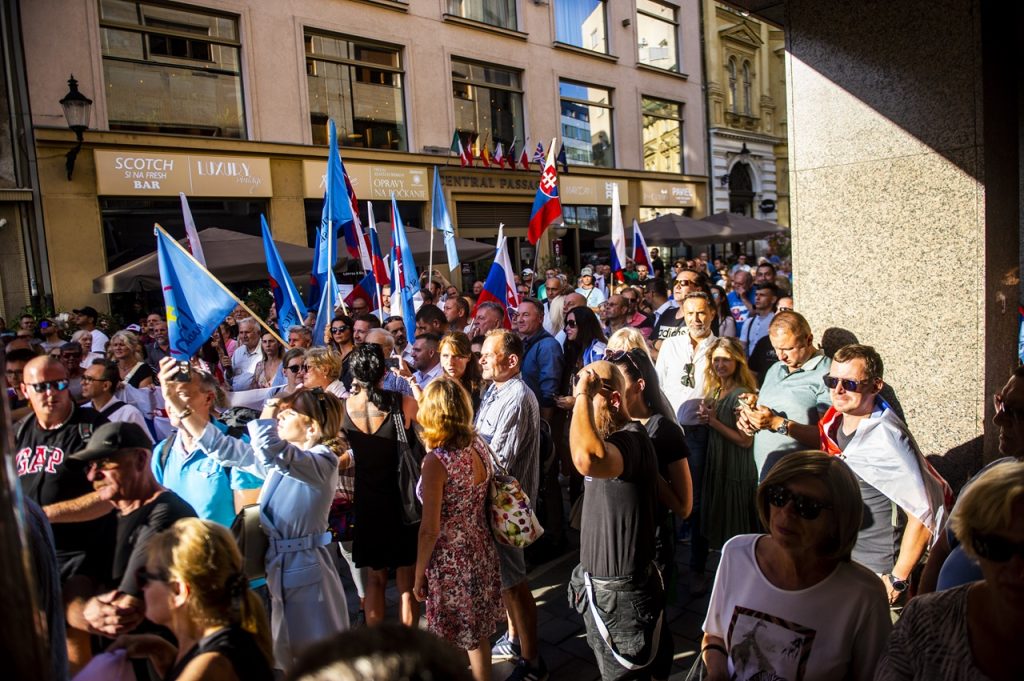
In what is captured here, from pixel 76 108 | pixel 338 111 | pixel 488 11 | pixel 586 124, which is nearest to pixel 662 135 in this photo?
pixel 586 124

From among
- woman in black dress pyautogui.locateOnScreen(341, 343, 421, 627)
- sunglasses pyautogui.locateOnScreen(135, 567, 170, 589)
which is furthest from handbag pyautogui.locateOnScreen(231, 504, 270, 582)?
woman in black dress pyautogui.locateOnScreen(341, 343, 421, 627)

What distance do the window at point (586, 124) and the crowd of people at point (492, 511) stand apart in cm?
1828

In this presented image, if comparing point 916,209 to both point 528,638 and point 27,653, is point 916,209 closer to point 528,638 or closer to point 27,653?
point 528,638

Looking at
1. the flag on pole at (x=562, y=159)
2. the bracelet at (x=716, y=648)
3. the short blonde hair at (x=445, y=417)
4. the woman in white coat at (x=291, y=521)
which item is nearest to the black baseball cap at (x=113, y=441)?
the woman in white coat at (x=291, y=521)

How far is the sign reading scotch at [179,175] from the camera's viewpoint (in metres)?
13.3

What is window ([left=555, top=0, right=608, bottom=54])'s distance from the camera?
21922 mm

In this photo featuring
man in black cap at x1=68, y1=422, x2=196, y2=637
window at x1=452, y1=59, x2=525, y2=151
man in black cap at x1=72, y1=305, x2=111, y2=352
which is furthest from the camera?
window at x1=452, y1=59, x2=525, y2=151

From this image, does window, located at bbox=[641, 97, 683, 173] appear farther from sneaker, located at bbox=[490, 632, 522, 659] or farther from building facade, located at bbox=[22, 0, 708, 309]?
sneaker, located at bbox=[490, 632, 522, 659]

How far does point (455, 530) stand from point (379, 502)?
0.61 metres

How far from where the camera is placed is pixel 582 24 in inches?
896

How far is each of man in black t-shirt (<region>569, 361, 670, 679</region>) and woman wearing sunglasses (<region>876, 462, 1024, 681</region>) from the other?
48.4 inches

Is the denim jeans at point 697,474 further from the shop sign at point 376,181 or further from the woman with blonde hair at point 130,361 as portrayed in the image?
the shop sign at point 376,181

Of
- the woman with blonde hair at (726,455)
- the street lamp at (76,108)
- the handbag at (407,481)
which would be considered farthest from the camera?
the street lamp at (76,108)

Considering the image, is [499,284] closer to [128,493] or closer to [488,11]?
[128,493]
